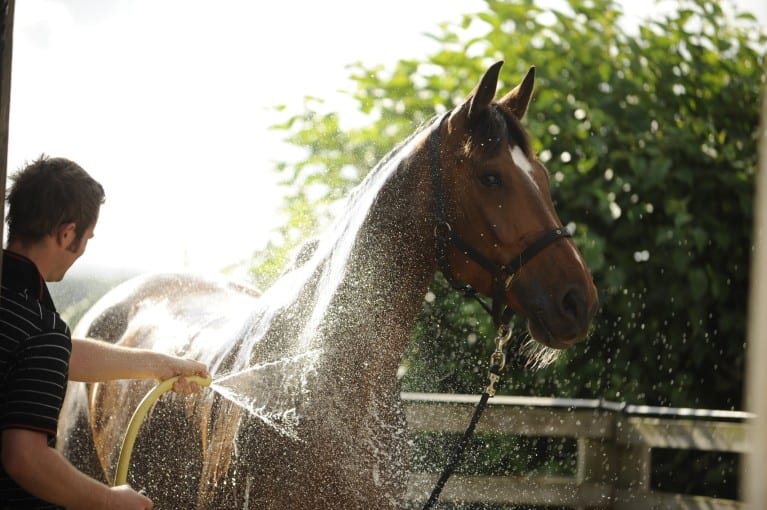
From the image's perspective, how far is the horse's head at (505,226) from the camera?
2.27 m

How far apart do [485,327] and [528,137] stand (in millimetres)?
2046

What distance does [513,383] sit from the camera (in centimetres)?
488

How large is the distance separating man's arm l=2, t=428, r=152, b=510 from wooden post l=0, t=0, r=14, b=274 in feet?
1.26

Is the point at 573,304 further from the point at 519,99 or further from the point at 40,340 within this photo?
the point at 40,340

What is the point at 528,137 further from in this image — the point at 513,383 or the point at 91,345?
the point at 513,383

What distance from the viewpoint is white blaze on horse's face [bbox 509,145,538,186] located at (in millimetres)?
2326

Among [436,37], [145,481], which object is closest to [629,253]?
[436,37]

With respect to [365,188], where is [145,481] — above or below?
below

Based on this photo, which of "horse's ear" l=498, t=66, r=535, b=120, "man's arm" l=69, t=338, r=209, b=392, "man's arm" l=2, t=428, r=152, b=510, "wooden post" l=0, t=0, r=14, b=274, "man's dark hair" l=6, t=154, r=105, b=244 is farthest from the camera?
"horse's ear" l=498, t=66, r=535, b=120

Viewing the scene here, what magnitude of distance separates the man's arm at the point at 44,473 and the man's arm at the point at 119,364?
598 mm

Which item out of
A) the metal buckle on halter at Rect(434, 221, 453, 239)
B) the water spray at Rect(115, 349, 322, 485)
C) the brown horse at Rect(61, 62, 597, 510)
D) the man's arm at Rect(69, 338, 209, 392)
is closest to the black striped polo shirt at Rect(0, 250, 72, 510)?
the man's arm at Rect(69, 338, 209, 392)

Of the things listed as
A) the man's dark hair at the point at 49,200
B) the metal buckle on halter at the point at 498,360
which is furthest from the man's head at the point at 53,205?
the metal buckle on halter at the point at 498,360

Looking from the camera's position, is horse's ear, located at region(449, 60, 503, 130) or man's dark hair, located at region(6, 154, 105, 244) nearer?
man's dark hair, located at region(6, 154, 105, 244)

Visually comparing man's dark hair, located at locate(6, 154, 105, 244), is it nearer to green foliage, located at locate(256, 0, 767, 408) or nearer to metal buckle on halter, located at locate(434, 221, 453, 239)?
metal buckle on halter, located at locate(434, 221, 453, 239)
